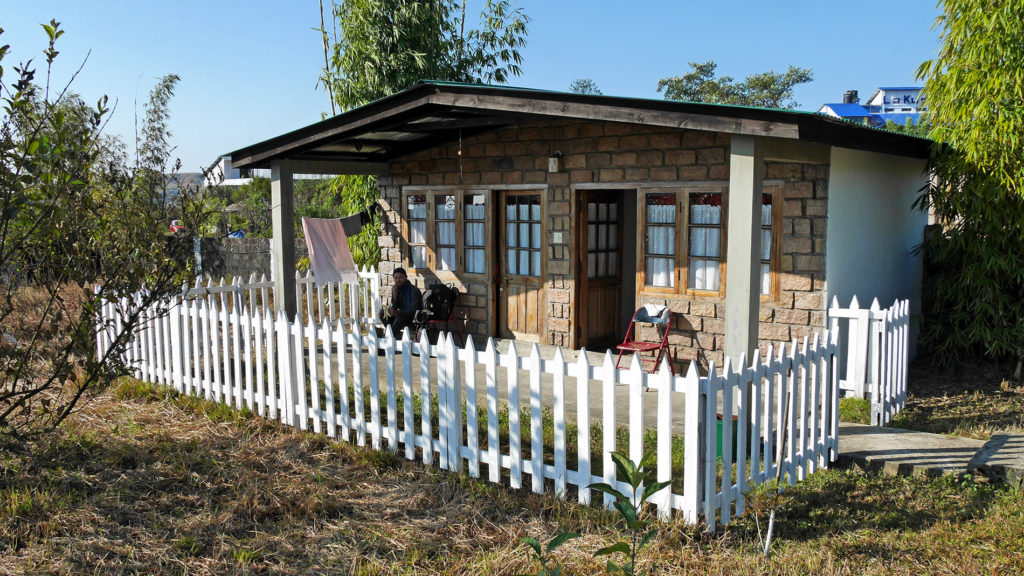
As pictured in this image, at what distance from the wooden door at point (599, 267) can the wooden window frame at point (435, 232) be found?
1254 millimetres

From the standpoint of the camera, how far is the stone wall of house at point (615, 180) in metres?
7.69

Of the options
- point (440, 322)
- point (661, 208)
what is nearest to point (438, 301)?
point (440, 322)

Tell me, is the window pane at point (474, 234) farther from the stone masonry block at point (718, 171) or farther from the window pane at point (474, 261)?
the stone masonry block at point (718, 171)

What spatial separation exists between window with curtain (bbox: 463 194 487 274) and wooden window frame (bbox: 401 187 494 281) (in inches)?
1.6

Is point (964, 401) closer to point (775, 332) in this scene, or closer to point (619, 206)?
Answer: point (775, 332)

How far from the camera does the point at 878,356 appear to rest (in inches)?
268

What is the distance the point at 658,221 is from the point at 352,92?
23.2 feet

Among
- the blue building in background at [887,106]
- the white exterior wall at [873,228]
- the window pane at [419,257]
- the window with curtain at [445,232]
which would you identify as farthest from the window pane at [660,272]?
the blue building in background at [887,106]

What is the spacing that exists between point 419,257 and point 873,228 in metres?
5.66

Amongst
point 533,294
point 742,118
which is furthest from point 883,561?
point 533,294

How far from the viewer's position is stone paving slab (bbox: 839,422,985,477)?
5.33 m

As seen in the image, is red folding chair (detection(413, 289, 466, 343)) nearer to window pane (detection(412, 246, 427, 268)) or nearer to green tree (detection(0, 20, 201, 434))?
window pane (detection(412, 246, 427, 268))

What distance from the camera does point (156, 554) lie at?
4105 mm

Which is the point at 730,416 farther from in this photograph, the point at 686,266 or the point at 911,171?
the point at 911,171
